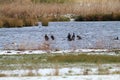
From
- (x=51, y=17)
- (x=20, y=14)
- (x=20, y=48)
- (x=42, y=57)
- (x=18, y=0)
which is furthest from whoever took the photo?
(x=18, y=0)

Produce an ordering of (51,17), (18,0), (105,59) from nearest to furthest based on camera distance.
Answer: (105,59)
(51,17)
(18,0)

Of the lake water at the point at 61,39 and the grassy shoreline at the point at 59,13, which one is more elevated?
the lake water at the point at 61,39

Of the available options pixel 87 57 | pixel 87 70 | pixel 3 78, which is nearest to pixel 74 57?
pixel 87 57

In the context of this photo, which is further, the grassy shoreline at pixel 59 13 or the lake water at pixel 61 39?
the grassy shoreline at pixel 59 13

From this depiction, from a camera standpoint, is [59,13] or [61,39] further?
[59,13]

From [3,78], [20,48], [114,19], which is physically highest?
[3,78]

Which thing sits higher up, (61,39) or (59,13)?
(61,39)

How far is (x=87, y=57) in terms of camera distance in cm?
2127

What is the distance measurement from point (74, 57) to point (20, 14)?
40223mm

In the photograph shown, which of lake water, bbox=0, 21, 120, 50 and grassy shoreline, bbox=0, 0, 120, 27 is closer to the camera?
lake water, bbox=0, 21, 120, 50

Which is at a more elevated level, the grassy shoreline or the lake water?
the lake water

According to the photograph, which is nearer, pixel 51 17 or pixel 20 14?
Answer: pixel 20 14

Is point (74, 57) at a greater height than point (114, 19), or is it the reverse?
point (74, 57)

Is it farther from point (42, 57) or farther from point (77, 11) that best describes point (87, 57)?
point (77, 11)
